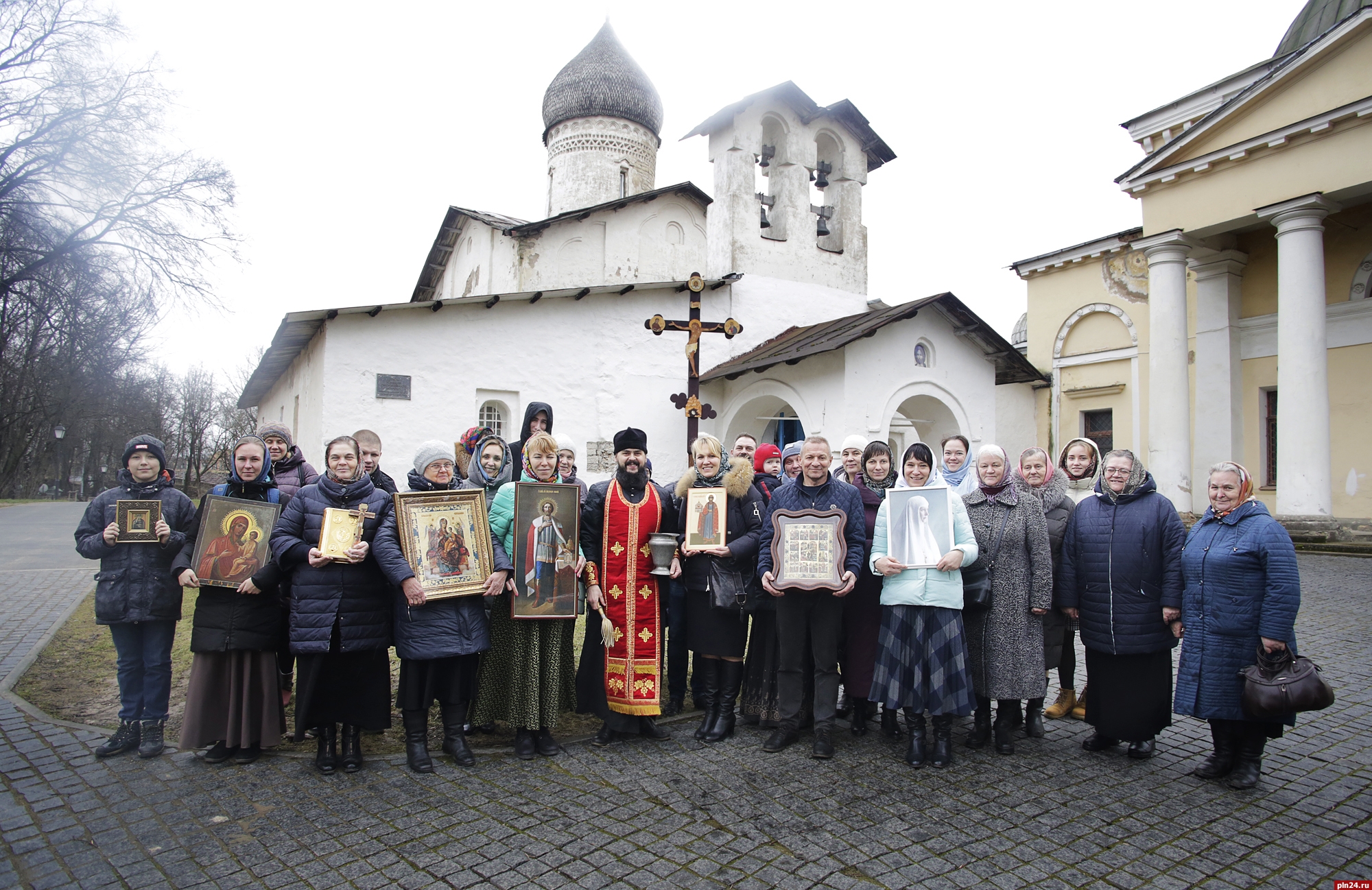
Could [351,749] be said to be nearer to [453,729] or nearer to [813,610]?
[453,729]

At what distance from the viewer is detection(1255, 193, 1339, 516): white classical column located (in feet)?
45.6

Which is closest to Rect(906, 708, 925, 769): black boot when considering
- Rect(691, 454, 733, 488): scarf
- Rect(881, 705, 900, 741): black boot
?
Rect(881, 705, 900, 741): black boot

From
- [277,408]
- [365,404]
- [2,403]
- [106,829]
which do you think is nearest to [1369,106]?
[365,404]

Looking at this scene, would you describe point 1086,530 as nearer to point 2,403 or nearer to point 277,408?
point 277,408

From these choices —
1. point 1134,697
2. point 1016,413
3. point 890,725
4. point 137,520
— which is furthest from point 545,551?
point 1016,413

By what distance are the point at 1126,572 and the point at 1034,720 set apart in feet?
3.82

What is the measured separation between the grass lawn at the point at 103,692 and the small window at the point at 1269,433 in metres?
16.5

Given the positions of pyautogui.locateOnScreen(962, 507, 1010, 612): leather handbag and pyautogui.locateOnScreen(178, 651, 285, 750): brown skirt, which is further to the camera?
pyautogui.locateOnScreen(962, 507, 1010, 612): leather handbag

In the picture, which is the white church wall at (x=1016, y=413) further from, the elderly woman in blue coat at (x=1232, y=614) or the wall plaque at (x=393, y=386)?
the elderly woman in blue coat at (x=1232, y=614)

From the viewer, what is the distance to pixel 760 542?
5031 millimetres

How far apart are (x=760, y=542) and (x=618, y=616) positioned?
1021 millimetres

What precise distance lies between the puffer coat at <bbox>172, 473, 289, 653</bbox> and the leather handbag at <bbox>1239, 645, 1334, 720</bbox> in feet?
16.9

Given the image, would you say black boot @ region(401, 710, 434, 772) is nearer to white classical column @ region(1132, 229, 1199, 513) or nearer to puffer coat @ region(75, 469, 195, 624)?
puffer coat @ region(75, 469, 195, 624)

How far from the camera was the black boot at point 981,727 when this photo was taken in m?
4.93
